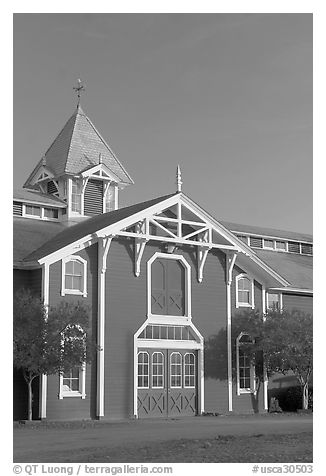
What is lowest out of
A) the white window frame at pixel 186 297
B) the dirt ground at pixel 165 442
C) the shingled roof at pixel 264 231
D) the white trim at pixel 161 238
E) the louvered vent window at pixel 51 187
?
the dirt ground at pixel 165 442

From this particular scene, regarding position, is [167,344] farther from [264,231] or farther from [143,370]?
[264,231]

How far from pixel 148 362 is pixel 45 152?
39.8 feet

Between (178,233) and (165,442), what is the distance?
13.2 metres

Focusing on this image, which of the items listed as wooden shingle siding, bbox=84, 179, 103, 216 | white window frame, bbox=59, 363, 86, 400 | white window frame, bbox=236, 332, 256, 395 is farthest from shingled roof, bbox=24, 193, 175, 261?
white window frame, bbox=236, 332, 256, 395

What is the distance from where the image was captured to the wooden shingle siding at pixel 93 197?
35219 millimetres

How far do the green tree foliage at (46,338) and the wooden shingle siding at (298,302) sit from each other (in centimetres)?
1169

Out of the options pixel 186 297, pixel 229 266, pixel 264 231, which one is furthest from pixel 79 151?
pixel 264 231

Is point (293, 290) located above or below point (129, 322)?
above

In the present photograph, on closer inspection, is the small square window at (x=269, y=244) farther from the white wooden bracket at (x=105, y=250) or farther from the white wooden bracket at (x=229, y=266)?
the white wooden bracket at (x=105, y=250)

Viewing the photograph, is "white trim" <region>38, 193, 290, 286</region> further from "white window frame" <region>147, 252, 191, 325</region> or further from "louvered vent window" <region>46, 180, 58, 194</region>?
"louvered vent window" <region>46, 180, 58, 194</region>

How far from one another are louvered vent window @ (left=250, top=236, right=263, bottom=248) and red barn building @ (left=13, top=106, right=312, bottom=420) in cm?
494

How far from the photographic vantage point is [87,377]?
92.9ft

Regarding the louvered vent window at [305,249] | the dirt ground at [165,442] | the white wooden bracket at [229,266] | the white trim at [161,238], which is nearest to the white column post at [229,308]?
the white wooden bracket at [229,266]
